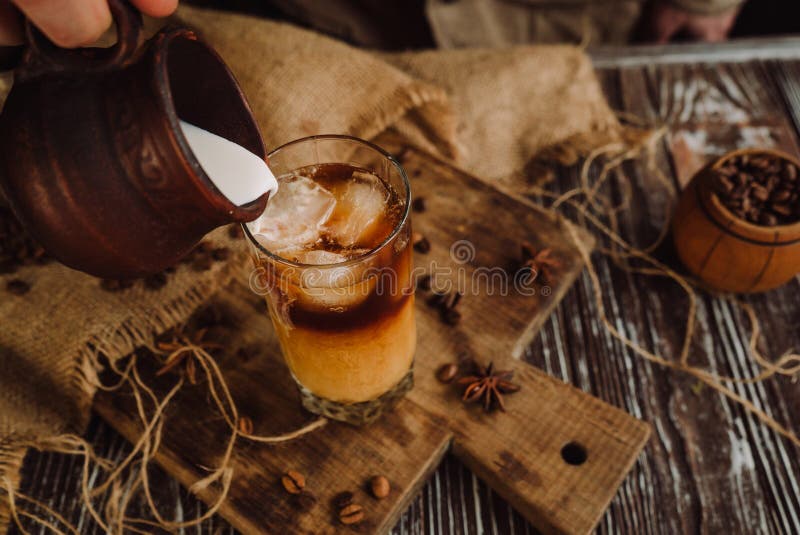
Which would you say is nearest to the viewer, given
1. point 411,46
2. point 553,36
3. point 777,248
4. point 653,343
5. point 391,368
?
point 391,368

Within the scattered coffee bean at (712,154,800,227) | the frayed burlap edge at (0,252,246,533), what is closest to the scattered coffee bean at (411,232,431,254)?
the frayed burlap edge at (0,252,246,533)

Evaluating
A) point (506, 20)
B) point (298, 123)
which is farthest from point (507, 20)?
point (298, 123)

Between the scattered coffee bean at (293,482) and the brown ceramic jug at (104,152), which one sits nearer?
the brown ceramic jug at (104,152)

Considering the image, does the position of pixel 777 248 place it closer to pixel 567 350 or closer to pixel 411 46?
pixel 567 350

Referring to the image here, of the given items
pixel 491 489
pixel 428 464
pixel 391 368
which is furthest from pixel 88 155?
pixel 491 489

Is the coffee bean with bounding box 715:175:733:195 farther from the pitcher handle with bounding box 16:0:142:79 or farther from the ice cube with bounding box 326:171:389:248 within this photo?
the pitcher handle with bounding box 16:0:142:79

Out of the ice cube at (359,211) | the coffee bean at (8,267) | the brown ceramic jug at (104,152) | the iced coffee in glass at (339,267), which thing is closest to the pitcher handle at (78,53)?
the brown ceramic jug at (104,152)

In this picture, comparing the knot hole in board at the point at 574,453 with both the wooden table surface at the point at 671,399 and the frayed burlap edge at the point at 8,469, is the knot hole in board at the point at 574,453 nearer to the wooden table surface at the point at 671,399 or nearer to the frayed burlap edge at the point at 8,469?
the wooden table surface at the point at 671,399
